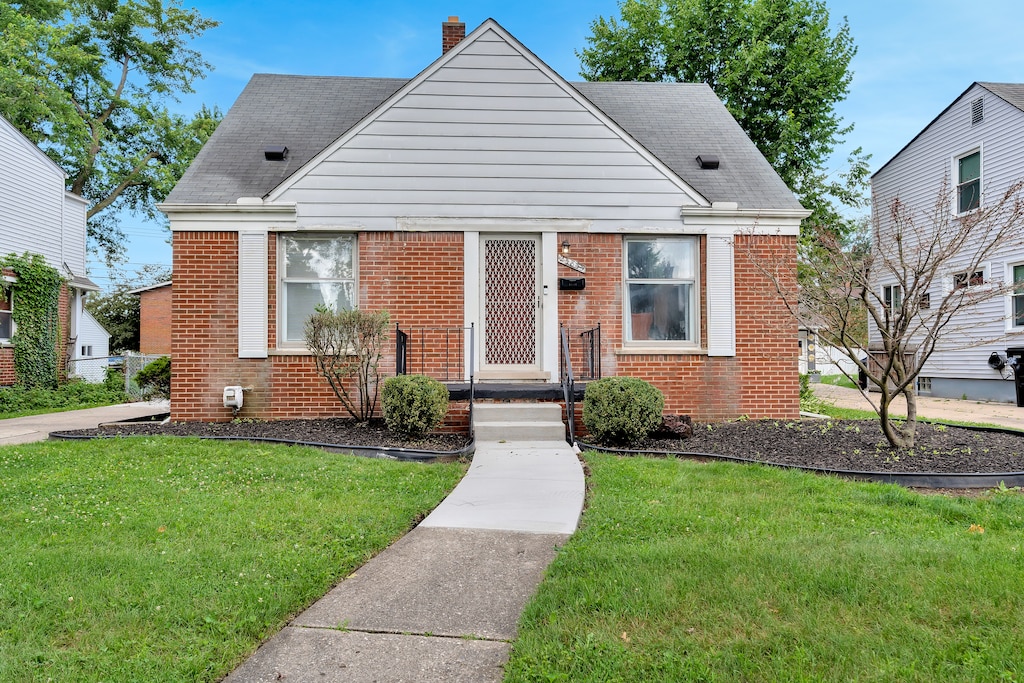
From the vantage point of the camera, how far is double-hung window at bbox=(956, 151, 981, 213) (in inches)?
640

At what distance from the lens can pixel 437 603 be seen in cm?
315

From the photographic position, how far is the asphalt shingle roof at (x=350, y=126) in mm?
9383

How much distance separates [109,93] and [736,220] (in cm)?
2481

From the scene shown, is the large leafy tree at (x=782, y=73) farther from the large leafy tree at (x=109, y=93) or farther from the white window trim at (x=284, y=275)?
the large leafy tree at (x=109, y=93)

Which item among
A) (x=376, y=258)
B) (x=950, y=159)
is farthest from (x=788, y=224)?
(x=950, y=159)

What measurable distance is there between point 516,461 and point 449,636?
3.77 m

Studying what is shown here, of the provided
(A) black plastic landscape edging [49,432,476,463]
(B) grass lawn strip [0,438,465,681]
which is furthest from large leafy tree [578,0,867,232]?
(B) grass lawn strip [0,438,465,681]

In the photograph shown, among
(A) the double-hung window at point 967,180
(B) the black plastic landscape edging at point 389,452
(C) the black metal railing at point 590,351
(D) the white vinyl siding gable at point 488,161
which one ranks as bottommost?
(B) the black plastic landscape edging at point 389,452

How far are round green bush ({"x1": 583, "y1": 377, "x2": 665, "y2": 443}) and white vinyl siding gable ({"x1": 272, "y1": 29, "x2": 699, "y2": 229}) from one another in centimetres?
287

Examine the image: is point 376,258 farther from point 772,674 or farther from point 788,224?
point 772,674

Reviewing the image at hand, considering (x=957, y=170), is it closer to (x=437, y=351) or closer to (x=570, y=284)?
(x=570, y=284)

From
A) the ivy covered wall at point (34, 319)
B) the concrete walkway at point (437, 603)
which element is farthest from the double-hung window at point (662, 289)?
the ivy covered wall at point (34, 319)

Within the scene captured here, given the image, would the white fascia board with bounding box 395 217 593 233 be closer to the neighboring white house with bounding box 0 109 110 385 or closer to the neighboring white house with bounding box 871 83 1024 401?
the neighboring white house with bounding box 871 83 1024 401

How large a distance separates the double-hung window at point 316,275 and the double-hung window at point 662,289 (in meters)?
3.99
